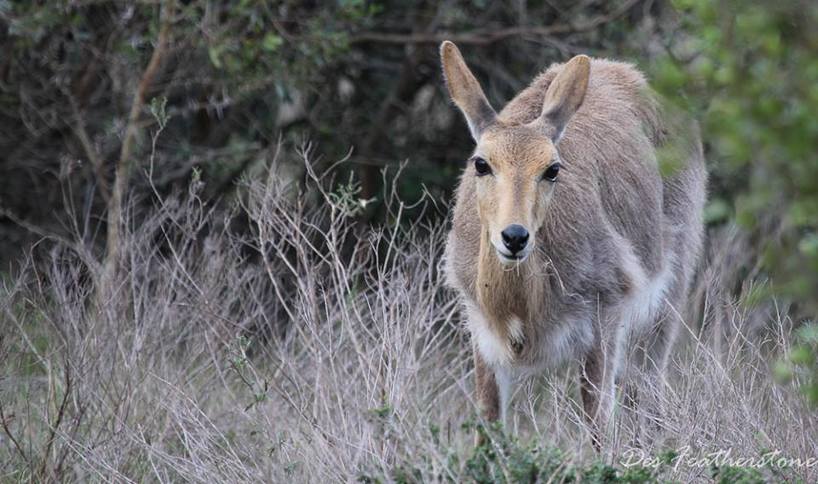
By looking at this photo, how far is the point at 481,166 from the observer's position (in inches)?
257

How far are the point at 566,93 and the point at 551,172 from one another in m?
0.72

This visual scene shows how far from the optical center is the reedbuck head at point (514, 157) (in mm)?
6184

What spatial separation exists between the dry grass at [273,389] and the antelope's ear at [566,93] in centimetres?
96

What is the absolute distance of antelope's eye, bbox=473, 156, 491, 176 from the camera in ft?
21.3

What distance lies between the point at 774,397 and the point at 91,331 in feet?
10.7

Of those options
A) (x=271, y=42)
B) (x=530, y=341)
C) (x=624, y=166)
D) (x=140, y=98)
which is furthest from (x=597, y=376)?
(x=140, y=98)

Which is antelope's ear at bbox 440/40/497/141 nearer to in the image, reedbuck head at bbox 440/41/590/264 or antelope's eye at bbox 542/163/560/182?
reedbuck head at bbox 440/41/590/264

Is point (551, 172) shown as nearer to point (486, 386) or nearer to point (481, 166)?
point (481, 166)

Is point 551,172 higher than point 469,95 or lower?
lower

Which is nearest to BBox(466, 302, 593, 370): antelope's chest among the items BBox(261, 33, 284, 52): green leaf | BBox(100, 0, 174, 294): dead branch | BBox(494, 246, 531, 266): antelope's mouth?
BBox(494, 246, 531, 266): antelope's mouth

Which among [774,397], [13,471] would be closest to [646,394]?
[774,397]

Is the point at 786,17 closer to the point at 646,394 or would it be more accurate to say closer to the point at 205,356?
the point at 646,394

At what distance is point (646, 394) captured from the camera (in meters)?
6.25

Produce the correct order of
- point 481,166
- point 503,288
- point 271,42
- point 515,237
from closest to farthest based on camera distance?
point 515,237
point 481,166
point 503,288
point 271,42
